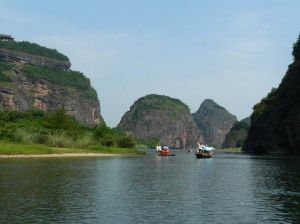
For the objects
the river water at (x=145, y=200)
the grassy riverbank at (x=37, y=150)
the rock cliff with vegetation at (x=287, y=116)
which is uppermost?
the rock cliff with vegetation at (x=287, y=116)

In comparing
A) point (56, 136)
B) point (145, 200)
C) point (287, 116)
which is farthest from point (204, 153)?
point (145, 200)

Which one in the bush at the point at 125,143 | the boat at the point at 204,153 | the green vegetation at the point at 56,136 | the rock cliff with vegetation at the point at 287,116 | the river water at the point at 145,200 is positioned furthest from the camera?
the bush at the point at 125,143

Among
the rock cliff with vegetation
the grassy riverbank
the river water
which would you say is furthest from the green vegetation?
the river water

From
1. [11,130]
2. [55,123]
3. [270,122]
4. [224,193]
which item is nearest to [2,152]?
[11,130]

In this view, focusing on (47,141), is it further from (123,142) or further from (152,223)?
(152,223)

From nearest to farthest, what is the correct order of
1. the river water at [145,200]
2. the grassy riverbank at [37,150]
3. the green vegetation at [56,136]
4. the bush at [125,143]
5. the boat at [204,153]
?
the river water at [145,200], the grassy riverbank at [37,150], the green vegetation at [56,136], the boat at [204,153], the bush at [125,143]

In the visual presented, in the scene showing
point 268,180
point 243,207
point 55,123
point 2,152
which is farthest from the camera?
point 55,123

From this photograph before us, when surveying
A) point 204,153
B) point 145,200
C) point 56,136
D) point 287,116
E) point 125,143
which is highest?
point 287,116

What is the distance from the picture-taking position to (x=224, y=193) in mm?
44406

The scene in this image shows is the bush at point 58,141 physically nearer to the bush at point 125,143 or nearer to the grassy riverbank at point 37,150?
the grassy riverbank at point 37,150

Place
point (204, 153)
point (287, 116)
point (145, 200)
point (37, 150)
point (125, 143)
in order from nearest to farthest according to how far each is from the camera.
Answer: point (145, 200), point (37, 150), point (204, 153), point (287, 116), point (125, 143)

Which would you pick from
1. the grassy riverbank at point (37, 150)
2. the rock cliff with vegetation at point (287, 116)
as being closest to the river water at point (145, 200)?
the grassy riverbank at point (37, 150)

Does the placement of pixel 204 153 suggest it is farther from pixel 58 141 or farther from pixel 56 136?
pixel 56 136

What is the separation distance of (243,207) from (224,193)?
826 cm
